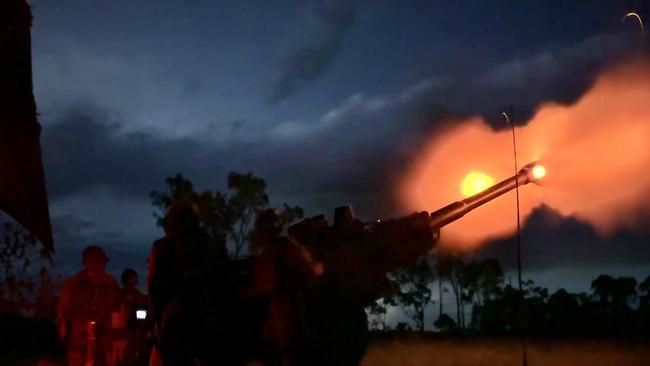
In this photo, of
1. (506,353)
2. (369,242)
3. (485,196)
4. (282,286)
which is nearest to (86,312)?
(369,242)

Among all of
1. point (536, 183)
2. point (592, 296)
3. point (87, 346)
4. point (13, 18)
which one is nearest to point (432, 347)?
point (536, 183)

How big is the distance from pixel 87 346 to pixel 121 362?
64cm

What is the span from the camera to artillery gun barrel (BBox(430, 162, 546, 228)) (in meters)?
7.94

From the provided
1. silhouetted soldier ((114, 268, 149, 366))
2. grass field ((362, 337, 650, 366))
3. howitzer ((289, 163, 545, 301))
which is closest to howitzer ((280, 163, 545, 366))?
howitzer ((289, 163, 545, 301))

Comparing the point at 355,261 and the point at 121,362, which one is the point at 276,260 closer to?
the point at 355,261

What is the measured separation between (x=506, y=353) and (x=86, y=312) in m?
10.1

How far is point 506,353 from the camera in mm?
15336

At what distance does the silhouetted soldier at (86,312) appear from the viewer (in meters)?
7.38

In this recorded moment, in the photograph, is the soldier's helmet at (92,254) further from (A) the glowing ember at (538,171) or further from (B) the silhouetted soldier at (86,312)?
(A) the glowing ember at (538,171)

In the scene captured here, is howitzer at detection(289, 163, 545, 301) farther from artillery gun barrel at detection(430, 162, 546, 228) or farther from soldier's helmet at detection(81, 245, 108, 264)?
soldier's helmet at detection(81, 245, 108, 264)

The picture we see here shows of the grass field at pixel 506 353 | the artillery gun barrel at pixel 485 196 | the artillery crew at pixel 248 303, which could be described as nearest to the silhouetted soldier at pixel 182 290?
the artillery crew at pixel 248 303

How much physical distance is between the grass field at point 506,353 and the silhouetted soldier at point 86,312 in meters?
7.97

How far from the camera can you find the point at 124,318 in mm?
7020

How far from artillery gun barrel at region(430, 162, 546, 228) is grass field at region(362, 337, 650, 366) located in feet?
17.1
